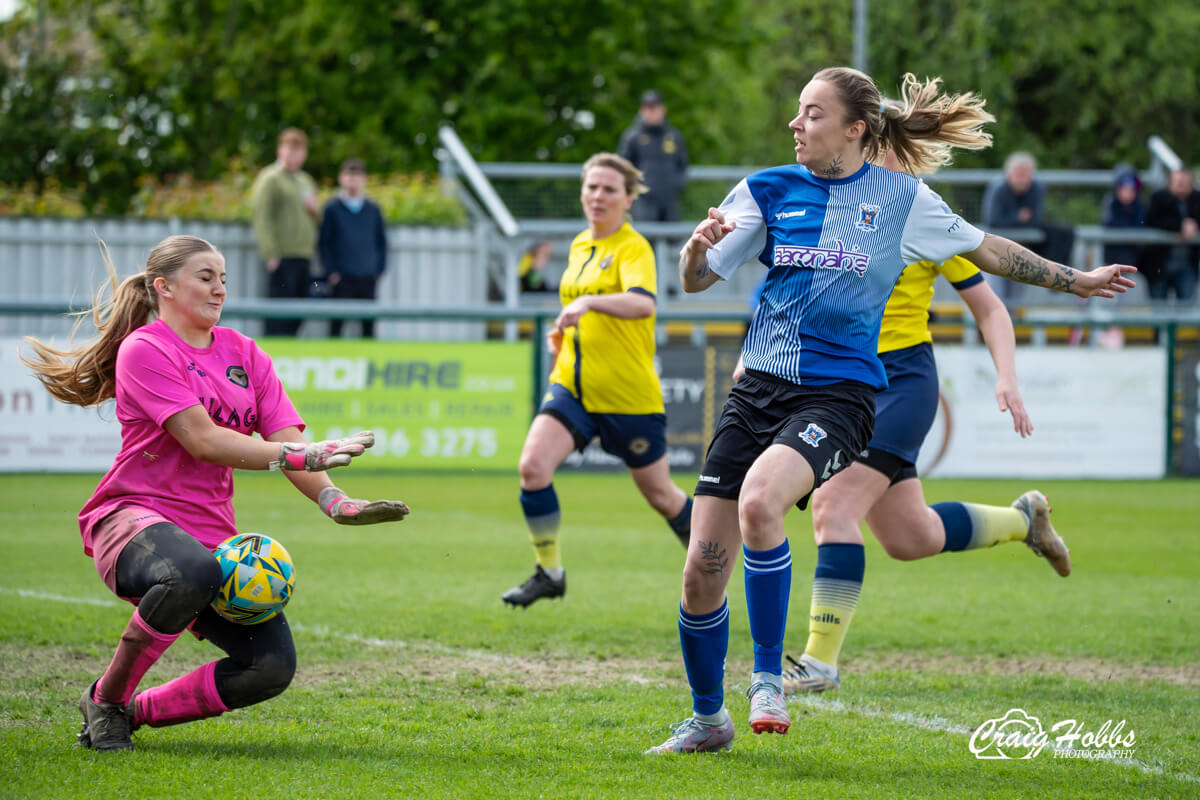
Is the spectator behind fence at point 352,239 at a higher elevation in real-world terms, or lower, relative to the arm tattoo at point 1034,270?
higher

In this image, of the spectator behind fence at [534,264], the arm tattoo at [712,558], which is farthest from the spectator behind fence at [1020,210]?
the arm tattoo at [712,558]

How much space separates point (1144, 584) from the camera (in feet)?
28.7

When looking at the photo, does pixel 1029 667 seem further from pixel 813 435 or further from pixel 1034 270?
pixel 813 435

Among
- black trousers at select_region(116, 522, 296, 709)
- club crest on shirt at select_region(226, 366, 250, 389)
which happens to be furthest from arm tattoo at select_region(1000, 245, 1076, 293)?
black trousers at select_region(116, 522, 296, 709)

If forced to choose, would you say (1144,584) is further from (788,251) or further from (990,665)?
(788,251)

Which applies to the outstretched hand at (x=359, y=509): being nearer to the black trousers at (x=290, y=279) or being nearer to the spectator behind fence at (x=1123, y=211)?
the black trousers at (x=290, y=279)

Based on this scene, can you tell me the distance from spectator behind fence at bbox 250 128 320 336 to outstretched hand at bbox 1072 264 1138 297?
1162 cm

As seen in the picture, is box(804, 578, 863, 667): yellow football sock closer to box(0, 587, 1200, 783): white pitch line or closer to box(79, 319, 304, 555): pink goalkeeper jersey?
box(0, 587, 1200, 783): white pitch line

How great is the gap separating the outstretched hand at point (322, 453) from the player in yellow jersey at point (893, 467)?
7.33 feet

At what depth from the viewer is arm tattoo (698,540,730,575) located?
461cm

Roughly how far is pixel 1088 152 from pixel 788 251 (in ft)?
120

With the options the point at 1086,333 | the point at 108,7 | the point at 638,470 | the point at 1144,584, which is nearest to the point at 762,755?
the point at 638,470

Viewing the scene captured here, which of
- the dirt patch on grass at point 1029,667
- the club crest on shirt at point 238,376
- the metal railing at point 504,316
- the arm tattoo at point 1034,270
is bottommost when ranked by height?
the dirt patch on grass at point 1029,667

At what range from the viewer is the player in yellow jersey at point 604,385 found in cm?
755
